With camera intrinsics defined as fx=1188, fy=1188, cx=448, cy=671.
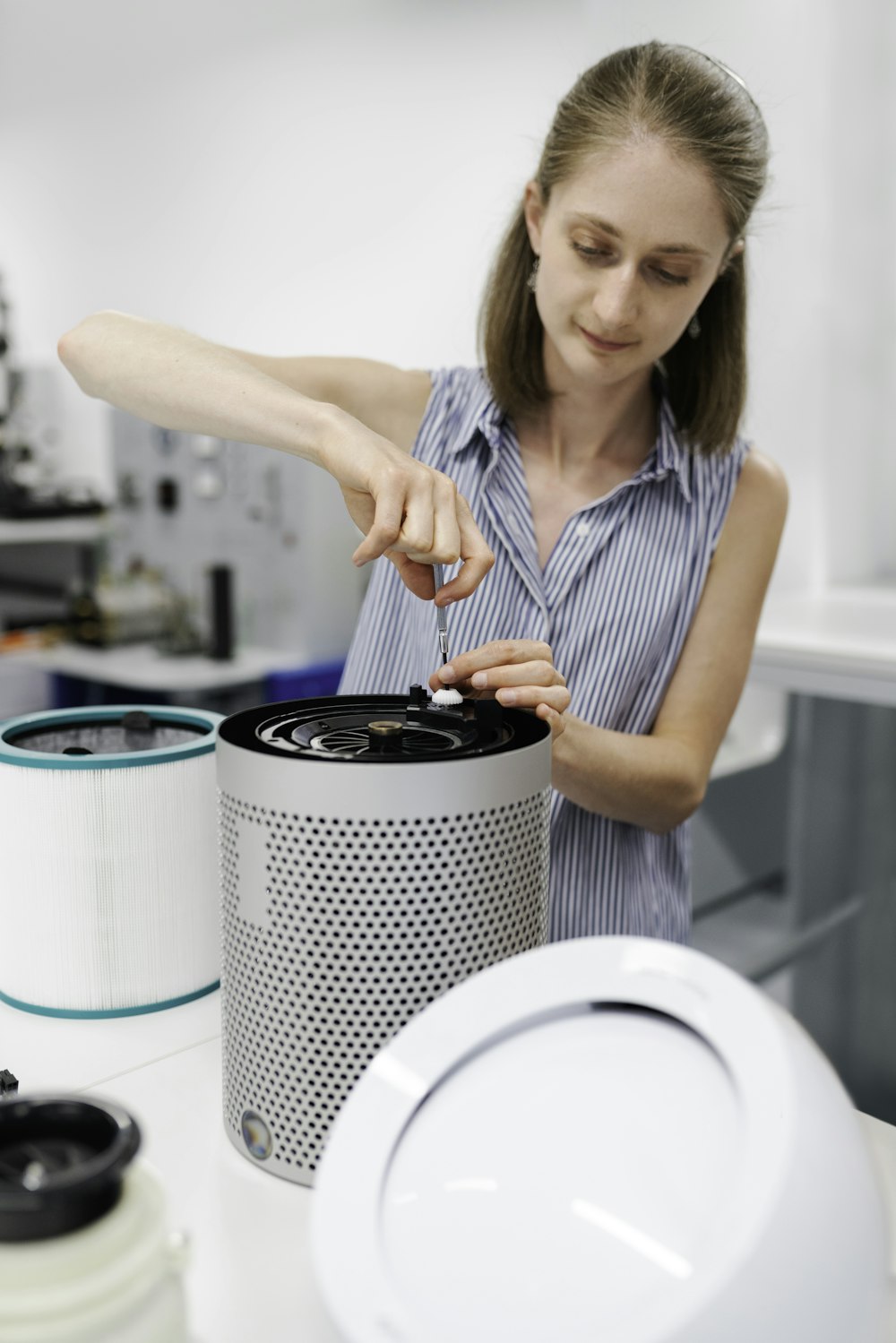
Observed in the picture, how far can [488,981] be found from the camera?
22.0 inches

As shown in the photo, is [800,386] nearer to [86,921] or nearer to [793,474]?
[793,474]

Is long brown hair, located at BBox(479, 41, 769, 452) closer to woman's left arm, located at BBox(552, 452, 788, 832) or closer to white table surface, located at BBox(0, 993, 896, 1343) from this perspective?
woman's left arm, located at BBox(552, 452, 788, 832)

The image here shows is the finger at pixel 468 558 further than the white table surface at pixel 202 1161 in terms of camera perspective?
Yes

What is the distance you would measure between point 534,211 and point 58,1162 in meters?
1.00

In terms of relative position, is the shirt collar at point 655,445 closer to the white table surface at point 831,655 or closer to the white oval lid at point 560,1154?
the white oval lid at point 560,1154

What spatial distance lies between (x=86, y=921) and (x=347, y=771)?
0.36 meters

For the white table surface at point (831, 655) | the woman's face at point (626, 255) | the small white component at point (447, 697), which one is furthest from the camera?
the white table surface at point (831, 655)

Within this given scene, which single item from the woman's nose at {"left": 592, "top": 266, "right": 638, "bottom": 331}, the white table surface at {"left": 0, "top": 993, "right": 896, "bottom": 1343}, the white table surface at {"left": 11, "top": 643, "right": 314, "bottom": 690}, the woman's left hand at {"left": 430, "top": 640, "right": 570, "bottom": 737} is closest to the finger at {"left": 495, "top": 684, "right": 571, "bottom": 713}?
the woman's left hand at {"left": 430, "top": 640, "right": 570, "bottom": 737}

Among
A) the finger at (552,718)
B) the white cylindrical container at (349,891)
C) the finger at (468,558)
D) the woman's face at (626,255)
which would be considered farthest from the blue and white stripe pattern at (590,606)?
the white cylindrical container at (349,891)

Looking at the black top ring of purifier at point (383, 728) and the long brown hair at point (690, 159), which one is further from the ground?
the long brown hair at point (690, 159)

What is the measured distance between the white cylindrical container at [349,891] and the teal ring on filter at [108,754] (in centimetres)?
18

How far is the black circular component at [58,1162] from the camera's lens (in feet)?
1.38

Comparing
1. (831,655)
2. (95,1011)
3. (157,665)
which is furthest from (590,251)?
(157,665)

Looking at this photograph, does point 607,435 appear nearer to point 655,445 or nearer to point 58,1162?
point 655,445
